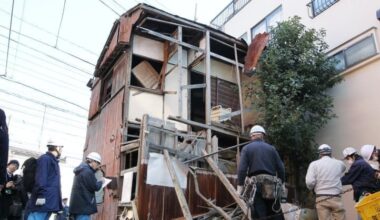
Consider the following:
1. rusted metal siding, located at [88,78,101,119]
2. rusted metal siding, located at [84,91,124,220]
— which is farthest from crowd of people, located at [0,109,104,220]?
Answer: rusted metal siding, located at [88,78,101,119]

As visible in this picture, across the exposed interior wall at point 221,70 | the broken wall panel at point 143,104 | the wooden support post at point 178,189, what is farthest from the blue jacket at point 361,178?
the exposed interior wall at point 221,70

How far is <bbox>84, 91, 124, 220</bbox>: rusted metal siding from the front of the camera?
31.0 ft

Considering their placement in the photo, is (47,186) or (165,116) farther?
(165,116)

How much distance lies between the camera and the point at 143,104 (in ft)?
33.9

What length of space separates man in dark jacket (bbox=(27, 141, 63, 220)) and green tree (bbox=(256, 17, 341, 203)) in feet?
18.6

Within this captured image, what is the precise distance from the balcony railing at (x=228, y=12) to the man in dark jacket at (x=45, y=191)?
496 inches

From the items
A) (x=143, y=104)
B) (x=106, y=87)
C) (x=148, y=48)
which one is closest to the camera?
(x=143, y=104)

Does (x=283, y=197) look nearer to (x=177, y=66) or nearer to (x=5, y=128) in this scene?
(x=5, y=128)

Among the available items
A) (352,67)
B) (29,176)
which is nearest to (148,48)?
(352,67)

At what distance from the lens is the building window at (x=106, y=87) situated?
12.5 meters

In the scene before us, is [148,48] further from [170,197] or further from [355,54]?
[355,54]

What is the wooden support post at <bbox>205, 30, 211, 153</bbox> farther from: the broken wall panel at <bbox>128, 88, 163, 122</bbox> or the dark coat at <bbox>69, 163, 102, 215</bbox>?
the dark coat at <bbox>69, 163, 102, 215</bbox>

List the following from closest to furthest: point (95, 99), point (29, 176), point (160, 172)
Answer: point (29, 176) → point (160, 172) → point (95, 99)

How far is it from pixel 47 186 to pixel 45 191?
8 centimetres
